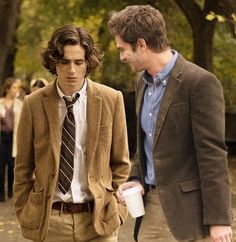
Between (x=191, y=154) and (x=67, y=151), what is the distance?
32.6 inches

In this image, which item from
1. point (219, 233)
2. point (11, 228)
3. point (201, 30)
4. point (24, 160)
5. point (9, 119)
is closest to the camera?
point (219, 233)

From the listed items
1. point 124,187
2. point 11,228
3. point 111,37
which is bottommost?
point 11,228

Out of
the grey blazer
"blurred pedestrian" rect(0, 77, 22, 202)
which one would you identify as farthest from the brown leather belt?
"blurred pedestrian" rect(0, 77, 22, 202)

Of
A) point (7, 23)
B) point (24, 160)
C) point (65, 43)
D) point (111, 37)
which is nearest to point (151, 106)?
point (65, 43)

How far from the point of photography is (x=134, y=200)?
3.84 m

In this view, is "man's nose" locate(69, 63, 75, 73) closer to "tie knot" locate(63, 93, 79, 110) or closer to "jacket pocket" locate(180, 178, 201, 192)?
"tie knot" locate(63, 93, 79, 110)

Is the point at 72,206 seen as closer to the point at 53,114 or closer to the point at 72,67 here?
the point at 53,114

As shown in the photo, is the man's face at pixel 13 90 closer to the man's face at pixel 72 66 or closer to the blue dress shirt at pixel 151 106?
the man's face at pixel 72 66

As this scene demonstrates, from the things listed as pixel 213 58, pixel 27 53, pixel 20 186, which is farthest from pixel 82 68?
pixel 27 53

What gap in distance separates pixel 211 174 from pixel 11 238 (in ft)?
17.3

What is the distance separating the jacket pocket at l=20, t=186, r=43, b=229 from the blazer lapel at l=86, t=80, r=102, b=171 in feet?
1.09

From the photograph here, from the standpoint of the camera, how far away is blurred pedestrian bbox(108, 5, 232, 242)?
342 centimetres

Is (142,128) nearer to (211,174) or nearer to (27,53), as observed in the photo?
(211,174)

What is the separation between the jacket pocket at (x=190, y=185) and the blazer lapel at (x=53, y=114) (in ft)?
2.61
